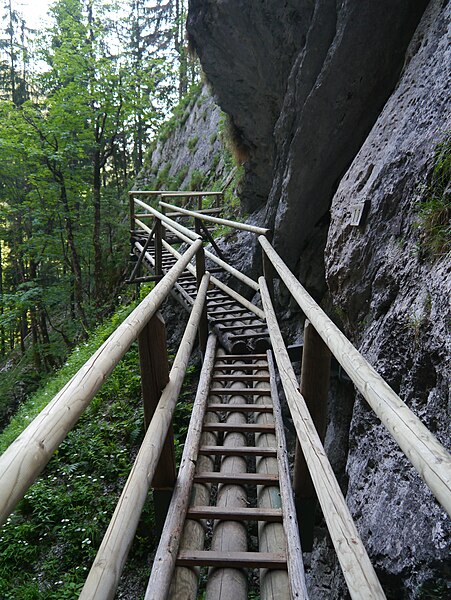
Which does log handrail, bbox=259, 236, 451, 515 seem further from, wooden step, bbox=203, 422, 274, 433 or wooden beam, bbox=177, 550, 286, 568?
wooden step, bbox=203, 422, 274, 433

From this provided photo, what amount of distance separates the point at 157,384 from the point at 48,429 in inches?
52.8

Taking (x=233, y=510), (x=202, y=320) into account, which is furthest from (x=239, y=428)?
(x=202, y=320)

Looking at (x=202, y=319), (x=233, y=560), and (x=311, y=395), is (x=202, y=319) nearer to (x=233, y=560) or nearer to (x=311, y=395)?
(x=311, y=395)

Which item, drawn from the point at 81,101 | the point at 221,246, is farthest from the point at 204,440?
the point at 81,101

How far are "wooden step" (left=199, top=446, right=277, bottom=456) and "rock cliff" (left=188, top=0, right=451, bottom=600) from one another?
22.6 inches

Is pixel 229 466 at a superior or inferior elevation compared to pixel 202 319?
inferior

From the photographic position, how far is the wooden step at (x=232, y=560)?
2053 millimetres

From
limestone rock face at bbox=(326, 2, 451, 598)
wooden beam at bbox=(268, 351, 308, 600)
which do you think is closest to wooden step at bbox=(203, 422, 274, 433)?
wooden beam at bbox=(268, 351, 308, 600)

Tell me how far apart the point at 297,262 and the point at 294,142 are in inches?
66.0

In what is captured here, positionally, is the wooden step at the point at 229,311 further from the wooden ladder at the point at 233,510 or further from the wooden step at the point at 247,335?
the wooden ladder at the point at 233,510

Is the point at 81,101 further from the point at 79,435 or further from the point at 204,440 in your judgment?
the point at 204,440

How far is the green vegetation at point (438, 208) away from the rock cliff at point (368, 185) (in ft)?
0.13

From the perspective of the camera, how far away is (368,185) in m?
3.65

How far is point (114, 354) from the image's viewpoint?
167 centimetres
